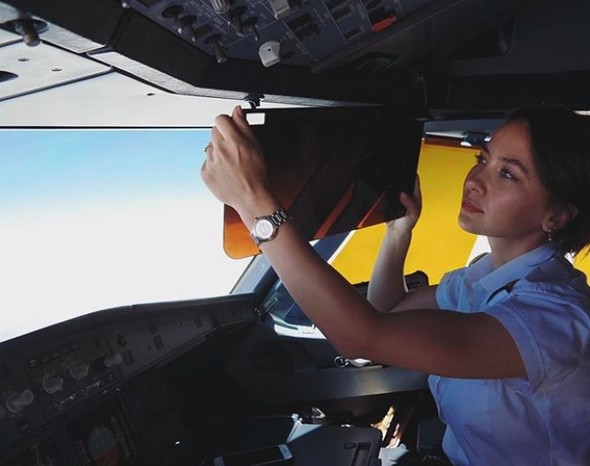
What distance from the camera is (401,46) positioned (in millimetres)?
1737

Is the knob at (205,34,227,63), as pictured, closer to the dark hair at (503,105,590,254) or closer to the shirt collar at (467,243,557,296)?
the dark hair at (503,105,590,254)

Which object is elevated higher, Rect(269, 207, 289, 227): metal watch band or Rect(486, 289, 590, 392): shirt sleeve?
Rect(269, 207, 289, 227): metal watch band

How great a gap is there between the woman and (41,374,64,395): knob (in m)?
1.10

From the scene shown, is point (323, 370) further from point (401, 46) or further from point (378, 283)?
point (401, 46)

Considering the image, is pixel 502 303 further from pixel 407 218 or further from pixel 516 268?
pixel 407 218

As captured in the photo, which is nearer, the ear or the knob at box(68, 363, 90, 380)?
the ear

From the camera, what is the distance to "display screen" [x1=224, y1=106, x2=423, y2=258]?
149 cm

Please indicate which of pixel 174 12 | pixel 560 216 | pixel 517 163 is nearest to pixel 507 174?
pixel 517 163

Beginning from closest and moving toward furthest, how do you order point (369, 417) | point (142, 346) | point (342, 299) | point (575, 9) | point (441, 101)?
point (342, 299), point (575, 9), point (441, 101), point (142, 346), point (369, 417)

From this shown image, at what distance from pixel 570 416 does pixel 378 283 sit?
73cm

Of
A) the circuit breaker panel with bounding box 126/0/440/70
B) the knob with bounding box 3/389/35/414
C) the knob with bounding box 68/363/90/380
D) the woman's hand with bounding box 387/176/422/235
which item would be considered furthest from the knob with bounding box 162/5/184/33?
the knob with bounding box 68/363/90/380

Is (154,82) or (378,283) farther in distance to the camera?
(378,283)

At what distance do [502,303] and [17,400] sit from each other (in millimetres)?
1327

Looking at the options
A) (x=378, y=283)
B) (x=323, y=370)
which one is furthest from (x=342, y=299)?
(x=323, y=370)
